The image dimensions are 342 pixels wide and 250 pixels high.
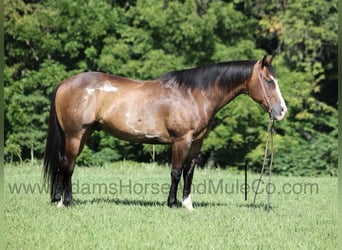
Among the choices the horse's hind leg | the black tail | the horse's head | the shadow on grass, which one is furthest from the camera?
the shadow on grass

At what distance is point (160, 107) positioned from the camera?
7406mm

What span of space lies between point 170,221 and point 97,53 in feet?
48.6

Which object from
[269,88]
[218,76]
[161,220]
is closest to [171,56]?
[218,76]

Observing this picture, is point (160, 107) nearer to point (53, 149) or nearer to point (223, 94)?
point (223, 94)

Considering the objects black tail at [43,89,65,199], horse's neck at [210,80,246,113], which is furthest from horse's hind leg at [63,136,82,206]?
horse's neck at [210,80,246,113]

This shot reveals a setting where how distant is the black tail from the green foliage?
1139 cm

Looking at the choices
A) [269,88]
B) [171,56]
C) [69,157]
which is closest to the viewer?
[269,88]

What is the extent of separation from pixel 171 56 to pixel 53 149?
40.6 ft

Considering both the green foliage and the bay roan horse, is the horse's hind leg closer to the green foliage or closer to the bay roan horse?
the bay roan horse

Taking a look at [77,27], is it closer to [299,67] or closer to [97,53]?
[97,53]

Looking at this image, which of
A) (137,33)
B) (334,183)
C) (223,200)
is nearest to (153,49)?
(137,33)

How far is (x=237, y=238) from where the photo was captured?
18.6 feet

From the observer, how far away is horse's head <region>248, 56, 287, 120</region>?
7316 millimetres

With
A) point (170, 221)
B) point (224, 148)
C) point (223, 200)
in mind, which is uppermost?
point (170, 221)
